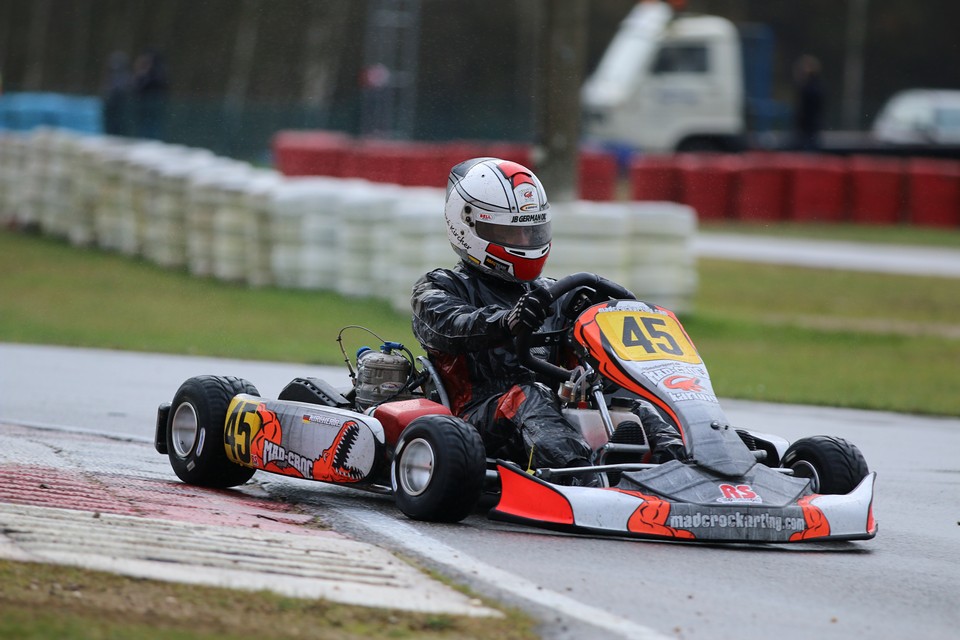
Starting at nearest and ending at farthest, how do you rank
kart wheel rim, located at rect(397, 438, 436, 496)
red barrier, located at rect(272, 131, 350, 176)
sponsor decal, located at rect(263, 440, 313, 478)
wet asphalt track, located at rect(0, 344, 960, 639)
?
wet asphalt track, located at rect(0, 344, 960, 639), kart wheel rim, located at rect(397, 438, 436, 496), sponsor decal, located at rect(263, 440, 313, 478), red barrier, located at rect(272, 131, 350, 176)

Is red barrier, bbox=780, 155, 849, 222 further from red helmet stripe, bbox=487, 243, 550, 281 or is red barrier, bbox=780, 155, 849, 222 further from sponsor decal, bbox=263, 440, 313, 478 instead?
sponsor decal, bbox=263, 440, 313, 478

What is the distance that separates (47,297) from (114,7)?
30433 millimetres

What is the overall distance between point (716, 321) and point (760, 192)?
10.2 meters

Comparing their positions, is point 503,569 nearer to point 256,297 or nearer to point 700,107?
point 256,297

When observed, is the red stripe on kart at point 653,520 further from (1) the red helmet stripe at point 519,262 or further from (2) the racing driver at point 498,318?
(1) the red helmet stripe at point 519,262

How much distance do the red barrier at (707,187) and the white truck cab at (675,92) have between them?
4291mm

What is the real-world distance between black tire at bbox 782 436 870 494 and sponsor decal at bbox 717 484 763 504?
474 mm

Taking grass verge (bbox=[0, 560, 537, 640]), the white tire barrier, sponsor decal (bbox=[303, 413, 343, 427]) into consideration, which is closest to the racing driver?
sponsor decal (bbox=[303, 413, 343, 427])

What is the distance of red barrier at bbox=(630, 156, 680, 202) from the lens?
2316 cm

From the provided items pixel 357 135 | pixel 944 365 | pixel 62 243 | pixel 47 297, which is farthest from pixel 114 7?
pixel 944 365

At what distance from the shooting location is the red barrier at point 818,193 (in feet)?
78.7

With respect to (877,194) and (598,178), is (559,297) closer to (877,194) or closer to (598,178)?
(598,178)

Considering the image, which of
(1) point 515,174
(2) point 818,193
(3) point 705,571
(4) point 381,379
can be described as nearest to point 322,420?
(4) point 381,379

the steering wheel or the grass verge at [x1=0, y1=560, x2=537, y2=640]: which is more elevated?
the steering wheel
